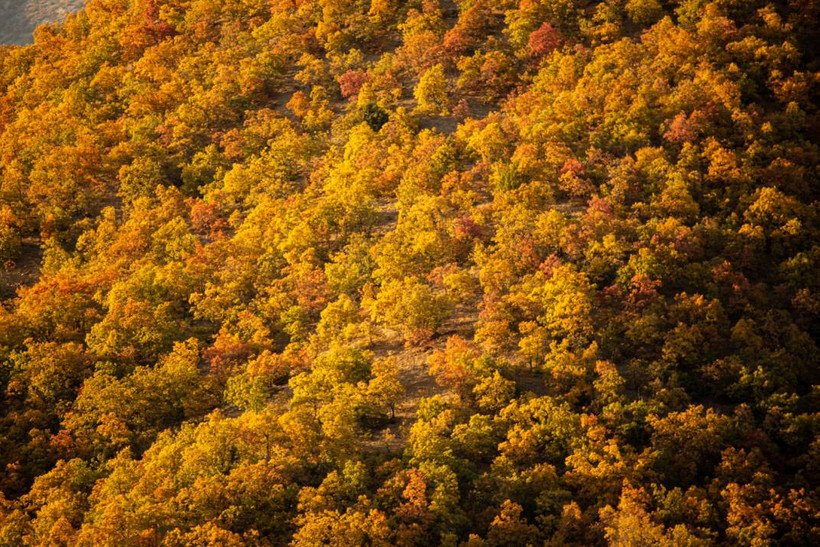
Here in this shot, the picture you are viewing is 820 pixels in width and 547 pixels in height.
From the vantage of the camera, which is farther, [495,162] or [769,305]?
[495,162]

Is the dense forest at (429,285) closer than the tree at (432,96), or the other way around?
the dense forest at (429,285)

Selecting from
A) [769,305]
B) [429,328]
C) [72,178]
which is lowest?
[769,305]

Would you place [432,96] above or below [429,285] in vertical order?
above

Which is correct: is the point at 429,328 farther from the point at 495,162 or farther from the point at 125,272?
the point at 125,272

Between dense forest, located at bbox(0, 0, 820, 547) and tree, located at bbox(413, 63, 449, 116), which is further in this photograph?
tree, located at bbox(413, 63, 449, 116)

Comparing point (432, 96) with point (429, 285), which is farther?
point (432, 96)

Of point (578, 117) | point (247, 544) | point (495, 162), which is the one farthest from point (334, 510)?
point (578, 117)

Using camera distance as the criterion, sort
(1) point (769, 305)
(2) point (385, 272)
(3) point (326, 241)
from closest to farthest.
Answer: (1) point (769, 305) → (2) point (385, 272) → (3) point (326, 241)

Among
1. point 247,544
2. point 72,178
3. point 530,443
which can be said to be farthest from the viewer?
point 72,178
